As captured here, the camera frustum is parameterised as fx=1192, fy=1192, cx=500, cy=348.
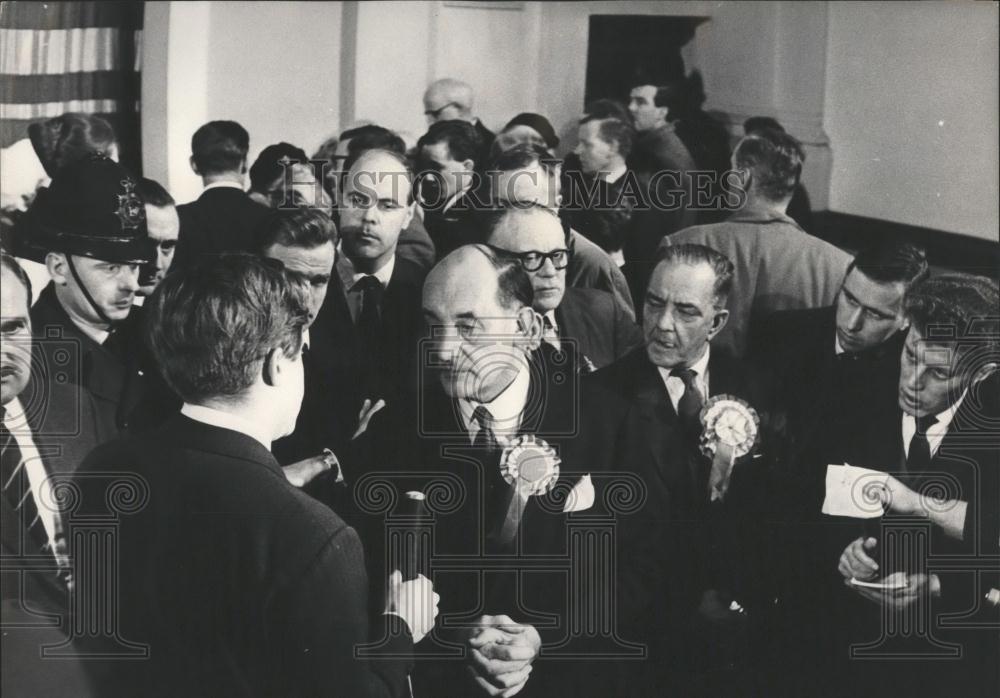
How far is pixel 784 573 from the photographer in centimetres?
342

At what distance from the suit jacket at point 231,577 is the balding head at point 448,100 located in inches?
43.4

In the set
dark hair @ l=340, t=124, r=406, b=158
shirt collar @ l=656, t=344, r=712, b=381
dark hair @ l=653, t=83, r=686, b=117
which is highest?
dark hair @ l=653, t=83, r=686, b=117

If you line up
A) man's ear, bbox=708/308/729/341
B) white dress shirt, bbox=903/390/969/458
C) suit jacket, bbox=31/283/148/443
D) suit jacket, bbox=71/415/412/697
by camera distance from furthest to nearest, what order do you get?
white dress shirt, bbox=903/390/969/458 < man's ear, bbox=708/308/729/341 < suit jacket, bbox=31/283/148/443 < suit jacket, bbox=71/415/412/697

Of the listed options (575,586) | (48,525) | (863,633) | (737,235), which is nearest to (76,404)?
(48,525)

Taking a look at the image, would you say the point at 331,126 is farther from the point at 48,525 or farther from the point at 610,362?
the point at 48,525

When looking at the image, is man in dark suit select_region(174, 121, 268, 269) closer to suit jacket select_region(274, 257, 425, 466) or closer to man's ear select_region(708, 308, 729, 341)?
suit jacket select_region(274, 257, 425, 466)

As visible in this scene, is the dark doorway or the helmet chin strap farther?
the dark doorway

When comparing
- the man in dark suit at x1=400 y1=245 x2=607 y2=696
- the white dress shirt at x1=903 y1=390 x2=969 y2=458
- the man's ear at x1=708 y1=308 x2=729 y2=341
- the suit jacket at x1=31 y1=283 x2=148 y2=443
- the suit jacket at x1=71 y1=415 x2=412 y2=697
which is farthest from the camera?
the white dress shirt at x1=903 y1=390 x2=969 y2=458

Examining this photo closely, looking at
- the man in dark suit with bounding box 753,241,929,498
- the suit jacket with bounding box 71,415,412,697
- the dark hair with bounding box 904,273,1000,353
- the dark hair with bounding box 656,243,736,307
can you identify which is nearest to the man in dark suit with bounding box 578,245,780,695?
the dark hair with bounding box 656,243,736,307

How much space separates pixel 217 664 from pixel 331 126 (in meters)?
1.46

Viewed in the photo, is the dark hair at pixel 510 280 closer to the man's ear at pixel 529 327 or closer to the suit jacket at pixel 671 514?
the man's ear at pixel 529 327

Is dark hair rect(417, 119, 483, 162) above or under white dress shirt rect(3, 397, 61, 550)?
above

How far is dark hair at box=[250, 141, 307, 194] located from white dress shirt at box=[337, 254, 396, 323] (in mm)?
275

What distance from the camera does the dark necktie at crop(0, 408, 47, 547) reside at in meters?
3.18
